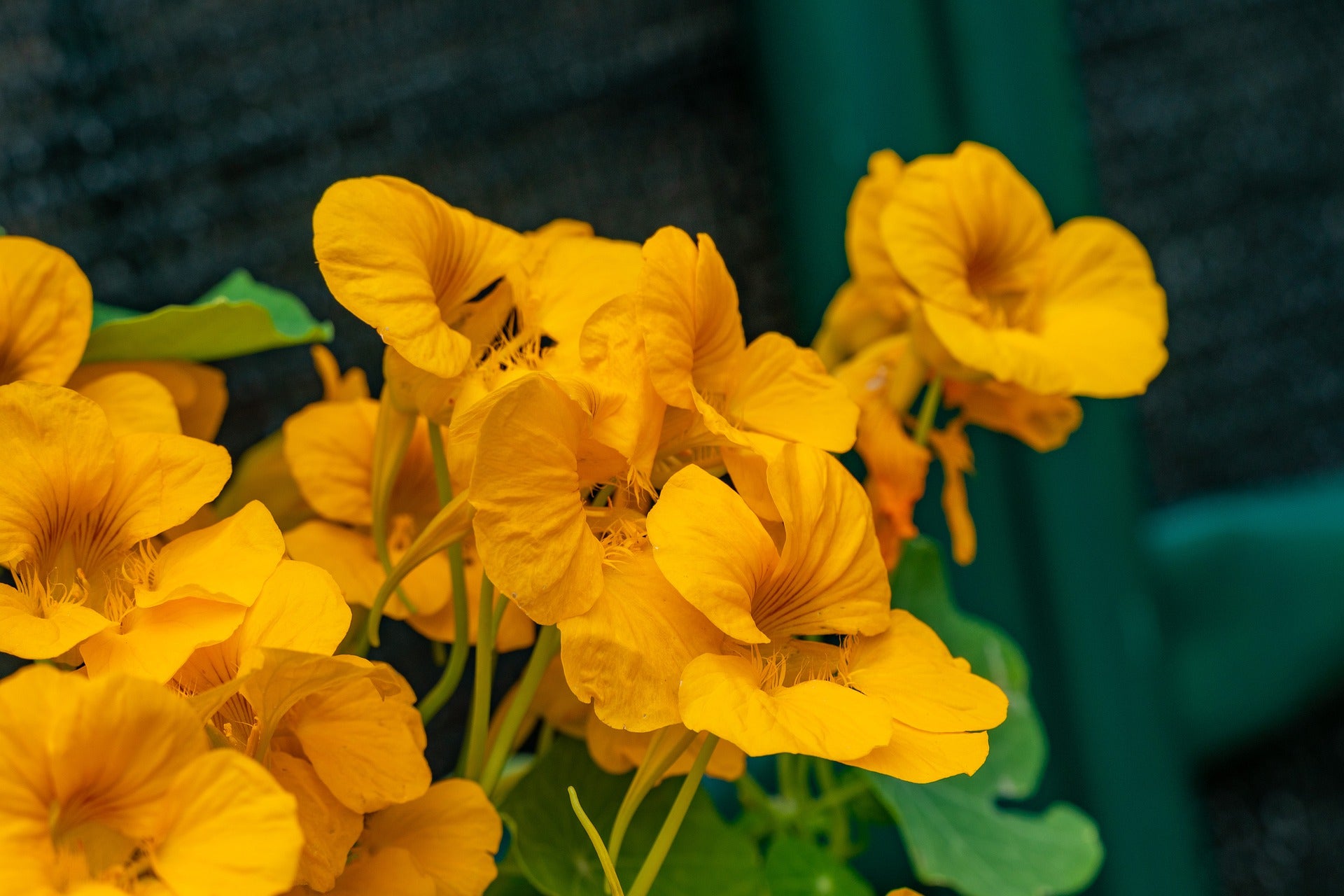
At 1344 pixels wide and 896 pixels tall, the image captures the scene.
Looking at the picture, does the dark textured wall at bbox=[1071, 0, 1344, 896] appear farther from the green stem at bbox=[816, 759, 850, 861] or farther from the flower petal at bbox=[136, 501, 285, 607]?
the flower petal at bbox=[136, 501, 285, 607]

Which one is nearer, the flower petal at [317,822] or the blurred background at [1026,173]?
the flower petal at [317,822]

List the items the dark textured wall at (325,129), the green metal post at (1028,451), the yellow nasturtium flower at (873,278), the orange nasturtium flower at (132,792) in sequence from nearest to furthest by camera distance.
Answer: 1. the orange nasturtium flower at (132,792)
2. the yellow nasturtium flower at (873,278)
3. the dark textured wall at (325,129)
4. the green metal post at (1028,451)

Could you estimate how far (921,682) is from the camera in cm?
32

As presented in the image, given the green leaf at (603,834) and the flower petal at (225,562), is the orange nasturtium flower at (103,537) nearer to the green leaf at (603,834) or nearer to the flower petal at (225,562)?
the flower petal at (225,562)

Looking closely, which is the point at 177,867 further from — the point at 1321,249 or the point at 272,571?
the point at 1321,249

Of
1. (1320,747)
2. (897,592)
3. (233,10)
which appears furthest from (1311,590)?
(233,10)

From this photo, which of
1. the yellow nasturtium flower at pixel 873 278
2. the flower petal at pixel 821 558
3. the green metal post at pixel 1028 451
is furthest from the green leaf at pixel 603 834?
the green metal post at pixel 1028 451

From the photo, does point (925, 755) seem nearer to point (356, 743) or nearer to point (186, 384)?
point (356, 743)

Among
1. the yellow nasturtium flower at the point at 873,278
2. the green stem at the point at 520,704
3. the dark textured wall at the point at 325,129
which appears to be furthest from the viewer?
the dark textured wall at the point at 325,129

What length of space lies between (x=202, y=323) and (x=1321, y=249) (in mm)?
1125

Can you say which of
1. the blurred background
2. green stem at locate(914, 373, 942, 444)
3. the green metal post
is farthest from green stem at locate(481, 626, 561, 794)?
the green metal post

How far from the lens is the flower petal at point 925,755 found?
0.28 metres

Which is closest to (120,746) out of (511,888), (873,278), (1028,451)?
(511,888)

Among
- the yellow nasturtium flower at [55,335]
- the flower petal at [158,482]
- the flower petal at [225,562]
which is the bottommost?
the flower petal at [225,562]
